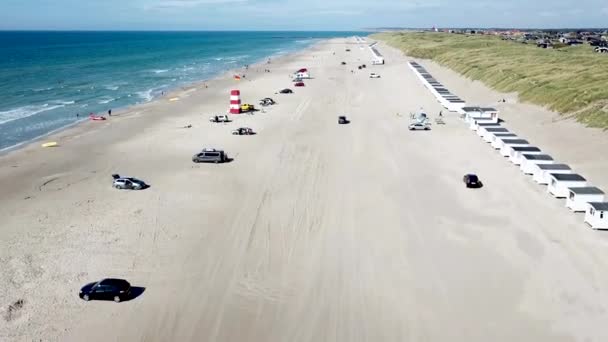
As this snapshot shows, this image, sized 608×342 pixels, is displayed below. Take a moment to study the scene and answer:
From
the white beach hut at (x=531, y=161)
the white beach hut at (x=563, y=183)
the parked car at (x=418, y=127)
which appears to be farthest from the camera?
the parked car at (x=418, y=127)

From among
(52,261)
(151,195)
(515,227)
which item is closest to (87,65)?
(151,195)

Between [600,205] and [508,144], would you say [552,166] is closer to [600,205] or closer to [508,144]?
[508,144]

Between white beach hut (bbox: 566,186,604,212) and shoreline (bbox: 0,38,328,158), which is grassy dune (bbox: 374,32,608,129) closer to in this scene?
white beach hut (bbox: 566,186,604,212)

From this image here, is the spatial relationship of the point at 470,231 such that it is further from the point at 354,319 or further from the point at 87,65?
the point at 87,65

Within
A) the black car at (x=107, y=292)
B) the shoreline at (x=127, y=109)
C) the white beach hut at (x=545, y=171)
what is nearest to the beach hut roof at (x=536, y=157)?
the white beach hut at (x=545, y=171)

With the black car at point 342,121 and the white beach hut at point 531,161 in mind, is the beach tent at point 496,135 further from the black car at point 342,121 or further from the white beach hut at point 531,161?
the black car at point 342,121
